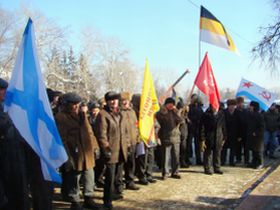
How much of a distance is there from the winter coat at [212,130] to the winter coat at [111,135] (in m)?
3.20

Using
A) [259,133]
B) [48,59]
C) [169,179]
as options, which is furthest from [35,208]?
[48,59]

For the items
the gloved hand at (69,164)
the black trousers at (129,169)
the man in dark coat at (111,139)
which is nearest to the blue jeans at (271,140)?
the black trousers at (129,169)

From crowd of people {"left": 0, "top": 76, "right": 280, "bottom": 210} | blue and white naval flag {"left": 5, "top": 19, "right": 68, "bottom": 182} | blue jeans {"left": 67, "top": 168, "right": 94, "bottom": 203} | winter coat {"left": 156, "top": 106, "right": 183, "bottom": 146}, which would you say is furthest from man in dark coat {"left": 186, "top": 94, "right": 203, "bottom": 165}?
blue and white naval flag {"left": 5, "top": 19, "right": 68, "bottom": 182}

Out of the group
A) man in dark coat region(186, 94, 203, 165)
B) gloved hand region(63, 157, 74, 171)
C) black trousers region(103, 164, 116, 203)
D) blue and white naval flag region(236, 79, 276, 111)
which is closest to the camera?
gloved hand region(63, 157, 74, 171)

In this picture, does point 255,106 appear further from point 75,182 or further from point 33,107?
point 33,107

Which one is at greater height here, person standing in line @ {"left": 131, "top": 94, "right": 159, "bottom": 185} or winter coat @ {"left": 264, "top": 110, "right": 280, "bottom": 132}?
winter coat @ {"left": 264, "top": 110, "right": 280, "bottom": 132}

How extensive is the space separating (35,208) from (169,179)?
4388 millimetres

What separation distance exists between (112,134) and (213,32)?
5.44 metres

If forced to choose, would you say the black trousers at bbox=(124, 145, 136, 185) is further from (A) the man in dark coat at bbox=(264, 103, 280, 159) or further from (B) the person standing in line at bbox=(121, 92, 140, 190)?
(A) the man in dark coat at bbox=(264, 103, 280, 159)

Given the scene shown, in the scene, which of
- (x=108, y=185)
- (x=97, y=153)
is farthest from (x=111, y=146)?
(x=108, y=185)

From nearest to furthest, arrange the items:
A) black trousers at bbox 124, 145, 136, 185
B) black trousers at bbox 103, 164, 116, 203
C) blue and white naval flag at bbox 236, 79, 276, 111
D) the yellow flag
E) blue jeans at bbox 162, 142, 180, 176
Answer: black trousers at bbox 103, 164, 116, 203 < the yellow flag < black trousers at bbox 124, 145, 136, 185 < blue jeans at bbox 162, 142, 180, 176 < blue and white naval flag at bbox 236, 79, 276, 111

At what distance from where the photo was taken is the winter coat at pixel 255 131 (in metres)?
10.6

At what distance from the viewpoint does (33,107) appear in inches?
169

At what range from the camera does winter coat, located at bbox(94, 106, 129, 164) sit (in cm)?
625
